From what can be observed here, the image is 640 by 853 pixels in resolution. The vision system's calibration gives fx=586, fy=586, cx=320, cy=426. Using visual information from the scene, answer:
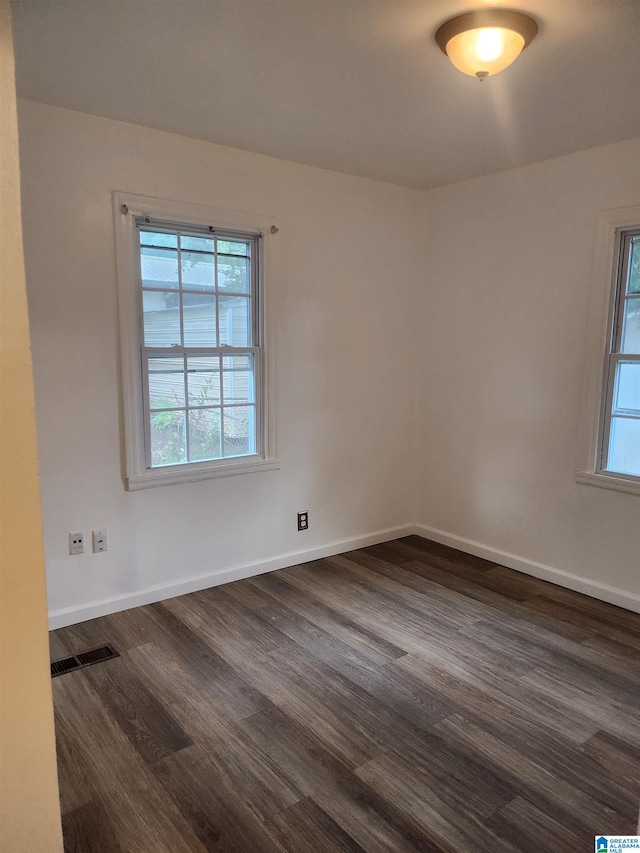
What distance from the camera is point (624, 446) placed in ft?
10.8

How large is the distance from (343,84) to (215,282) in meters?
1.29

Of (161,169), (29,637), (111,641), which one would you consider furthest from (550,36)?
(111,641)

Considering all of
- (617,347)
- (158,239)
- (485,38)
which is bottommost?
(617,347)

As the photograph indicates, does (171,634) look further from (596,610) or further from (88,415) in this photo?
(596,610)

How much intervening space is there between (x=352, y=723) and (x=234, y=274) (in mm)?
2426

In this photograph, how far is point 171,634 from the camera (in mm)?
2953

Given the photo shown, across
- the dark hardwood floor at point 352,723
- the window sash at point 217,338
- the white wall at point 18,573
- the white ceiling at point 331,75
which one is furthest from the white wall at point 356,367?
the white wall at point 18,573

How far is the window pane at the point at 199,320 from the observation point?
10.7 ft

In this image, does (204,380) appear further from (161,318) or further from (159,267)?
(159,267)

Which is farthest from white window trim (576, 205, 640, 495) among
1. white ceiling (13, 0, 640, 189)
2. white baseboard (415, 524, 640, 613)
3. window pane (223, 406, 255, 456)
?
window pane (223, 406, 255, 456)

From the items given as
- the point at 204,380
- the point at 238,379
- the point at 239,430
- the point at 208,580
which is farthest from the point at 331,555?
the point at 204,380

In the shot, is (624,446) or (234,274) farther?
(234,274)

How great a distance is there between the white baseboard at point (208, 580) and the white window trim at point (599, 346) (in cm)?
150

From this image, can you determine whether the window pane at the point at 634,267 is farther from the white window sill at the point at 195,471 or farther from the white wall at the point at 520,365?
the white window sill at the point at 195,471
